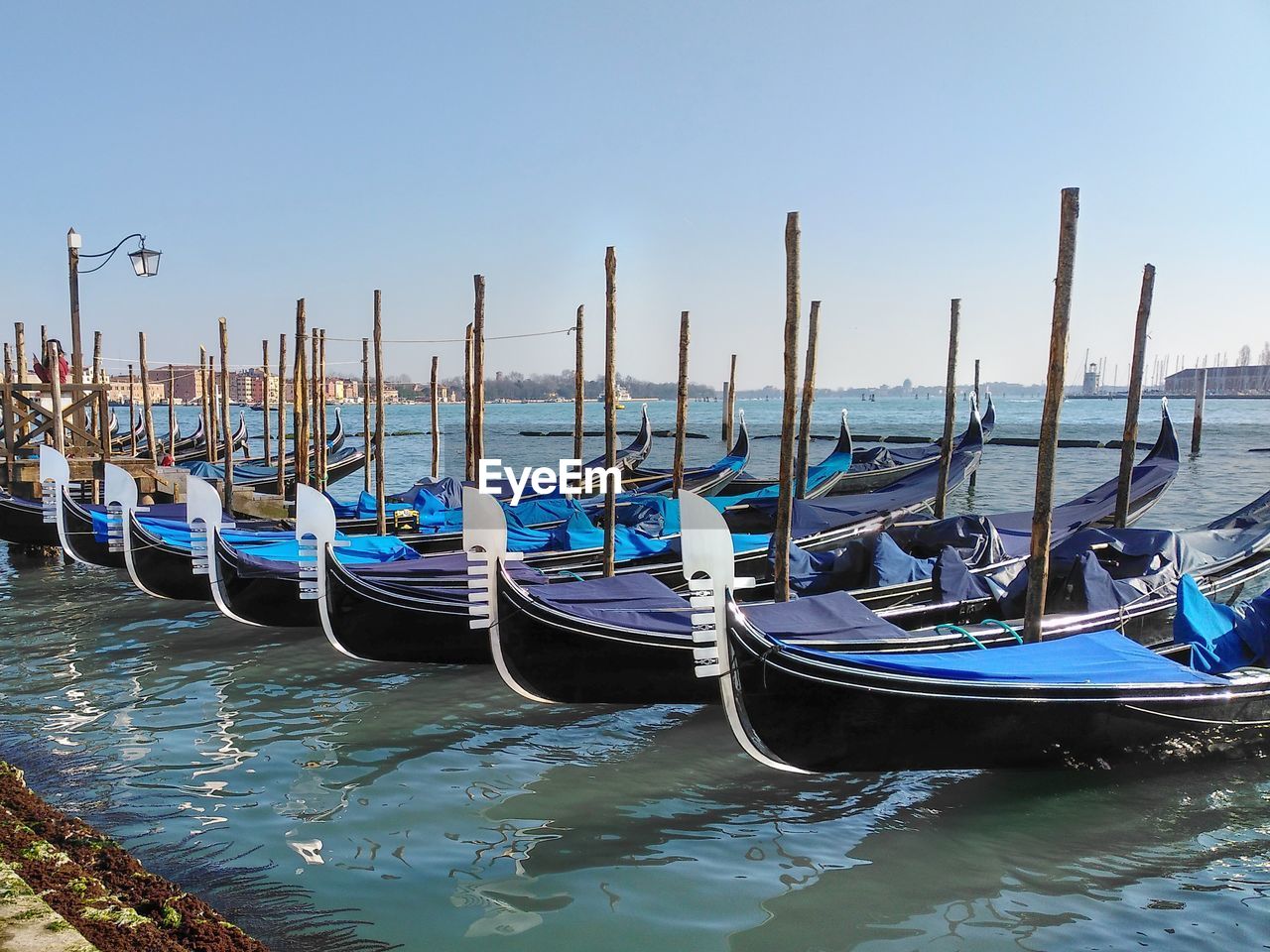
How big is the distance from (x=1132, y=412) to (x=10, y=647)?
8.07 metres

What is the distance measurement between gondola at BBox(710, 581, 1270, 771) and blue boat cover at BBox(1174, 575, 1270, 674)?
0.23 m

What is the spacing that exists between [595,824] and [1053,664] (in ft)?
6.30

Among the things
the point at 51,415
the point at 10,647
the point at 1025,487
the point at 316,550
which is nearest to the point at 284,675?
the point at 316,550

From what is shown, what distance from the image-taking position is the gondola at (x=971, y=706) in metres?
3.70

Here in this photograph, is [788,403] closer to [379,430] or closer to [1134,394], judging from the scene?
[1134,394]

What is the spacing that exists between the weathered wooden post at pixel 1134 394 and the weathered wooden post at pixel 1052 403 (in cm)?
347

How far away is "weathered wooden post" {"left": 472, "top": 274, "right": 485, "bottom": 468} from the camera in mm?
9633

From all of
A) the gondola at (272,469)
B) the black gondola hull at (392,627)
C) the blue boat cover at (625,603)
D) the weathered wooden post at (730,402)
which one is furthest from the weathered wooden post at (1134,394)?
the weathered wooden post at (730,402)

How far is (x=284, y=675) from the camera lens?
5.77 m

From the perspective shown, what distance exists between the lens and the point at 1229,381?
84125mm

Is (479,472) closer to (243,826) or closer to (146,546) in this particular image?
(146,546)

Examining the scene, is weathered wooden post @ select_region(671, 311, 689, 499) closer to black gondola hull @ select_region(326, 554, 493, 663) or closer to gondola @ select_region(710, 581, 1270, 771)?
black gondola hull @ select_region(326, 554, 493, 663)

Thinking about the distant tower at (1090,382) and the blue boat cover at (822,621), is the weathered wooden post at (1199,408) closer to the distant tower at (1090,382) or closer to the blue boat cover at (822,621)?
the blue boat cover at (822,621)

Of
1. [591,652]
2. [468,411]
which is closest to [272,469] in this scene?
[468,411]
